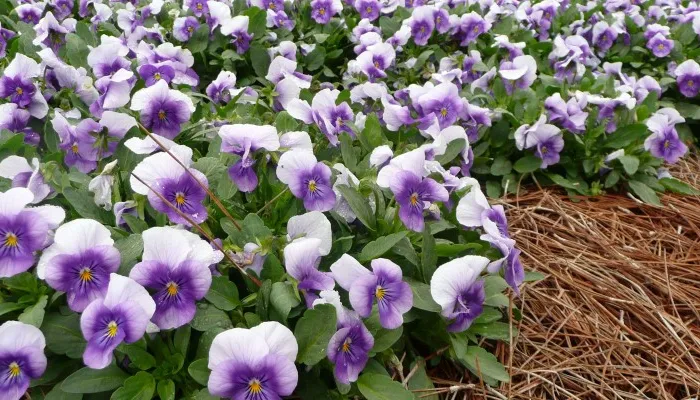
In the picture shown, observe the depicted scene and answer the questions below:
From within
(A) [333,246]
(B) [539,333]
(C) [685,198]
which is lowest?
(C) [685,198]

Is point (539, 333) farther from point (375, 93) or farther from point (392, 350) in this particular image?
point (375, 93)

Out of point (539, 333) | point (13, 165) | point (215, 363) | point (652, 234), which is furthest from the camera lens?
point (652, 234)

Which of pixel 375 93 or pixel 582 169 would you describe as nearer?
pixel 375 93

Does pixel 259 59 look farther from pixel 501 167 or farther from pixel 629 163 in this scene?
pixel 629 163

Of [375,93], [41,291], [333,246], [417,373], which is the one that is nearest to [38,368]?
[41,291]

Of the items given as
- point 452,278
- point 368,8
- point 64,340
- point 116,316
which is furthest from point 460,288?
point 368,8

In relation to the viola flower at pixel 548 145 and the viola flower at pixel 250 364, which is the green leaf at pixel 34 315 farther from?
the viola flower at pixel 548 145

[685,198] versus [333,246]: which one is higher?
[333,246]

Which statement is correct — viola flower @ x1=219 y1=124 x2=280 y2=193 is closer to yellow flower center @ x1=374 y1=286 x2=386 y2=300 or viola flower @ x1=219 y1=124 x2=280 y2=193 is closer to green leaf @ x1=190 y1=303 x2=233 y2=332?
green leaf @ x1=190 y1=303 x2=233 y2=332
